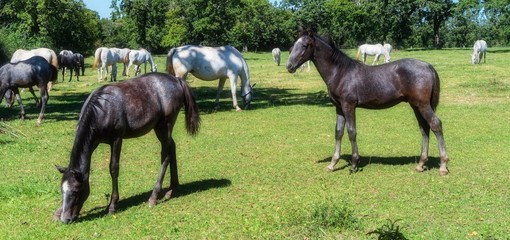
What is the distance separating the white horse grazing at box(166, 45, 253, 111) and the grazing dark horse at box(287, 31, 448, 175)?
8068mm

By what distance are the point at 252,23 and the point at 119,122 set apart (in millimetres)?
75111

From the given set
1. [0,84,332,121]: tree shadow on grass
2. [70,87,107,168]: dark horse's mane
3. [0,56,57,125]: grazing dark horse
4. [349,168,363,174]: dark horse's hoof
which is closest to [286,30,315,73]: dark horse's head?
[349,168,363,174]: dark horse's hoof

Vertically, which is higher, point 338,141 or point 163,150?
point 163,150

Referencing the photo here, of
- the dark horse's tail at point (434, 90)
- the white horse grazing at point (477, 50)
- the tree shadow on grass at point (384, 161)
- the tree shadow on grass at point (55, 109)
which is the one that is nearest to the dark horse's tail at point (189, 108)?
the tree shadow on grass at point (384, 161)

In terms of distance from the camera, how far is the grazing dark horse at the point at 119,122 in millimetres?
6484

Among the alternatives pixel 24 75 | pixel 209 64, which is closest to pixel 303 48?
pixel 209 64

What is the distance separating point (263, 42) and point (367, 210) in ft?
251

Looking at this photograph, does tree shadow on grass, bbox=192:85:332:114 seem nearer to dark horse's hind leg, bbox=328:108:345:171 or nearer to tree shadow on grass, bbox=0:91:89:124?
tree shadow on grass, bbox=0:91:89:124

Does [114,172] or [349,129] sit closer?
[114,172]

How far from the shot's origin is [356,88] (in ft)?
29.0

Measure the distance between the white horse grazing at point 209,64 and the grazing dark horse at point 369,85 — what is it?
318 inches

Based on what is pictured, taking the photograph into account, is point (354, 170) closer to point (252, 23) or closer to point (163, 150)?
point (163, 150)

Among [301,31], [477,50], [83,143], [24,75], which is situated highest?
[301,31]

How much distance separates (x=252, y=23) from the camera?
8050 cm
